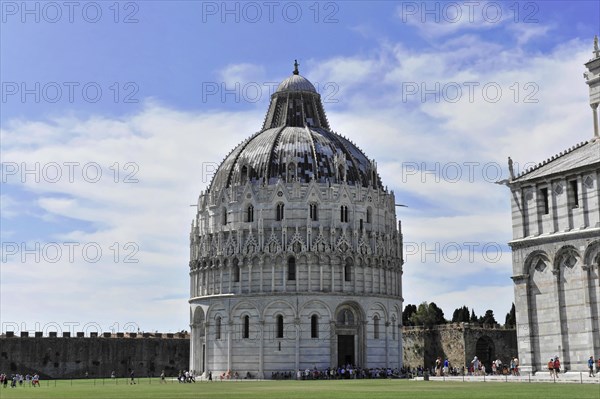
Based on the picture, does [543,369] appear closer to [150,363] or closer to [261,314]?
[261,314]

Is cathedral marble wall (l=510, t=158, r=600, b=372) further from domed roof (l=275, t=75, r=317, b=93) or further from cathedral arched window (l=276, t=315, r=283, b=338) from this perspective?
domed roof (l=275, t=75, r=317, b=93)

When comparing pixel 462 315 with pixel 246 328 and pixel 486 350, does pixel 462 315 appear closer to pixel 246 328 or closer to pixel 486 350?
pixel 486 350

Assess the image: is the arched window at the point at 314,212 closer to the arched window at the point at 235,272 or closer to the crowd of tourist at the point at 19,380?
the arched window at the point at 235,272

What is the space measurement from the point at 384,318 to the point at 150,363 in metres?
31.7

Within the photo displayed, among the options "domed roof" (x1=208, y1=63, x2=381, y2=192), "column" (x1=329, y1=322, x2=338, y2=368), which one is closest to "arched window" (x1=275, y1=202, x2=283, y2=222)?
"domed roof" (x1=208, y1=63, x2=381, y2=192)

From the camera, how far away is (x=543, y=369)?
52.6 meters

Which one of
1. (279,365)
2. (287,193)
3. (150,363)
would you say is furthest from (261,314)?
(150,363)

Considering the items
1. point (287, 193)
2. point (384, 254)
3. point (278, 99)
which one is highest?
point (278, 99)

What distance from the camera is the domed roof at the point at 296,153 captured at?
290ft

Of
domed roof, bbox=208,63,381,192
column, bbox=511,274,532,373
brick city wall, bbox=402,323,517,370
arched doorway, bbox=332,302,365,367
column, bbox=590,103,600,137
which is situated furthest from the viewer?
brick city wall, bbox=402,323,517,370

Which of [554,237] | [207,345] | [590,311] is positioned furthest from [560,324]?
[207,345]

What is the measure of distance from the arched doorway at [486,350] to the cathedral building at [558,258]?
149 feet

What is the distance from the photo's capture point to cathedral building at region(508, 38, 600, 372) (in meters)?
50.4

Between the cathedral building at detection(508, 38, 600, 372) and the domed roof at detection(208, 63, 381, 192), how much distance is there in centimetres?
3507
